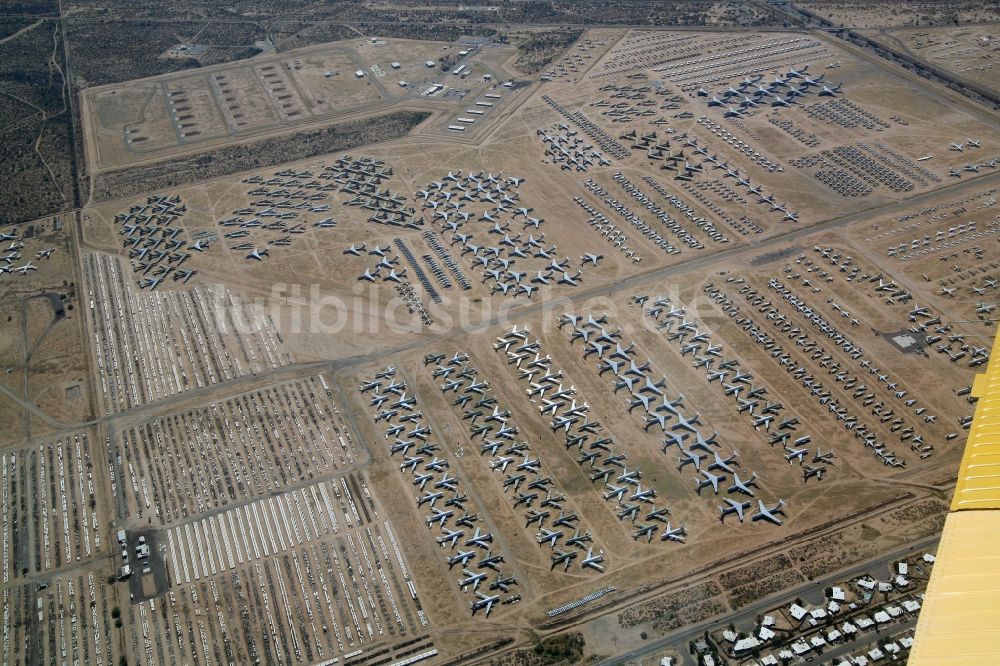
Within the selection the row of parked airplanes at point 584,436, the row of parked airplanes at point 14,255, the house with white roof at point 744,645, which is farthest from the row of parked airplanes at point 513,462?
the row of parked airplanes at point 14,255

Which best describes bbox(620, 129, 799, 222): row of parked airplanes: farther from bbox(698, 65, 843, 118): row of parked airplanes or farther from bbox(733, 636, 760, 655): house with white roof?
bbox(733, 636, 760, 655): house with white roof

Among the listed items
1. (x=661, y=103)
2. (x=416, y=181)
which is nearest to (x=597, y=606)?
(x=416, y=181)

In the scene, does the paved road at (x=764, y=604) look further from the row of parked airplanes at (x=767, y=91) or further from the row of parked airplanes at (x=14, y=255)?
the row of parked airplanes at (x=14, y=255)

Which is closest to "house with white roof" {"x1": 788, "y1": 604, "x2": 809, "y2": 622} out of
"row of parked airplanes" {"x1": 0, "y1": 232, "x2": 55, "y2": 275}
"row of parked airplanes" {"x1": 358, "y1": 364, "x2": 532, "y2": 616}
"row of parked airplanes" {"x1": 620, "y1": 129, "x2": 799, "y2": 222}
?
"row of parked airplanes" {"x1": 358, "y1": 364, "x2": 532, "y2": 616}

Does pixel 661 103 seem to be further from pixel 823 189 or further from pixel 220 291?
pixel 220 291

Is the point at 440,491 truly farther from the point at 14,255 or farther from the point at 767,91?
the point at 767,91
